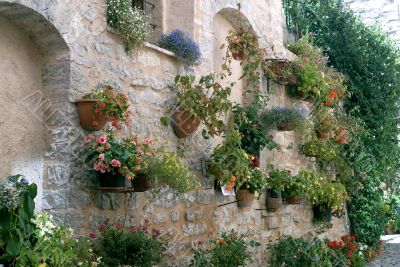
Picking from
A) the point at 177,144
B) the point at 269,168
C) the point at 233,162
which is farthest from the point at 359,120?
the point at 177,144

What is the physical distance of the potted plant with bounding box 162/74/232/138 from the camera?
5.32 meters

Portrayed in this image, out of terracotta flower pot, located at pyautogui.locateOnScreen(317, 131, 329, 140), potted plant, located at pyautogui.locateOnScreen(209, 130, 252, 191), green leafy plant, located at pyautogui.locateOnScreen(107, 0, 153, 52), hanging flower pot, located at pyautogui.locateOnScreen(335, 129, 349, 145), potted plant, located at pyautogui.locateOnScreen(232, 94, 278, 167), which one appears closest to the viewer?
green leafy plant, located at pyautogui.locateOnScreen(107, 0, 153, 52)

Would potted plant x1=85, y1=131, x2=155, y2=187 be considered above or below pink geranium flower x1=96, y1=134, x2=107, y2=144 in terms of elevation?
below

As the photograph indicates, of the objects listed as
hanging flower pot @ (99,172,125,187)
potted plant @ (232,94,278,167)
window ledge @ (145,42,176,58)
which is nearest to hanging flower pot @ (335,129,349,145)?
potted plant @ (232,94,278,167)

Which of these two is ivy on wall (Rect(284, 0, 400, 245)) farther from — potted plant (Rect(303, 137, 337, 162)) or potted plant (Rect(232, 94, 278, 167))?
potted plant (Rect(232, 94, 278, 167))

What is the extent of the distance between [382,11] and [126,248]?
32.0 ft

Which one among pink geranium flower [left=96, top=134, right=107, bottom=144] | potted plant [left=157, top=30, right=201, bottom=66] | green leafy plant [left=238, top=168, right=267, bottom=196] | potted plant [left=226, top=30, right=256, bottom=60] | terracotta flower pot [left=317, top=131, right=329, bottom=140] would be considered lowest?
green leafy plant [left=238, top=168, right=267, bottom=196]

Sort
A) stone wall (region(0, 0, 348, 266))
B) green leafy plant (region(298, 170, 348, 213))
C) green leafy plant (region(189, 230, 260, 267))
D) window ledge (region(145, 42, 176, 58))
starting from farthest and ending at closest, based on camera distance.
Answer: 1. green leafy plant (region(298, 170, 348, 213))
2. green leafy plant (region(189, 230, 260, 267))
3. window ledge (region(145, 42, 176, 58))
4. stone wall (region(0, 0, 348, 266))

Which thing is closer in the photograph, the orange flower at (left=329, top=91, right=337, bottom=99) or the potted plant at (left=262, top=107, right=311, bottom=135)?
the potted plant at (left=262, top=107, right=311, bottom=135)

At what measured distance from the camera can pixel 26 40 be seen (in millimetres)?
4184

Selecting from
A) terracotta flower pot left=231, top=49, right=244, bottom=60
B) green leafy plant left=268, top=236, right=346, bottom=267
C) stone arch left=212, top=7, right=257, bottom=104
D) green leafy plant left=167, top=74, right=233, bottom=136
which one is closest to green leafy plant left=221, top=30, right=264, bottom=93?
terracotta flower pot left=231, top=49, right=244, bottom=60

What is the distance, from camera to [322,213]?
8133mm

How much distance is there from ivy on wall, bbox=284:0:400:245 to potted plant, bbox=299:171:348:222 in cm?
114

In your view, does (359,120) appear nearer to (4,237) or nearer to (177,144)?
(177,144)
